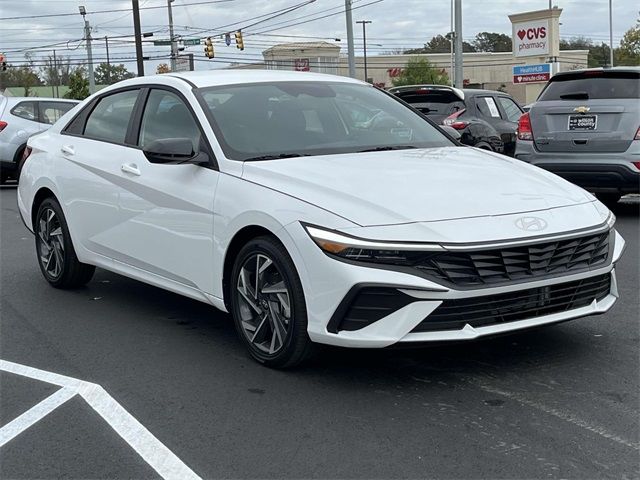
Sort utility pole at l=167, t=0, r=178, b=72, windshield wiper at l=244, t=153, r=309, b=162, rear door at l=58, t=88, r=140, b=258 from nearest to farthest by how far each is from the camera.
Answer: windshield wiper at l=244, t=153, r=309, b=162 → rear door at l=58, t=88, r=140, b=258 → utility pole at l=167, t=0, r=178, b=72

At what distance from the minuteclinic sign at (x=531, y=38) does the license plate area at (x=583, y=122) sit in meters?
42.6

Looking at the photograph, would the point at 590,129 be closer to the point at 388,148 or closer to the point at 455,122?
the point at 455,122

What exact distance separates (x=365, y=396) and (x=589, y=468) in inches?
47.2

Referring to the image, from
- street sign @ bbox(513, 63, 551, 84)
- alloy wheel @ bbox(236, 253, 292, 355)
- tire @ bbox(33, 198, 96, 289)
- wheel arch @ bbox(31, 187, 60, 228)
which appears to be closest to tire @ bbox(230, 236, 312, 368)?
alloy wheel @ bbox(236, 253, 292, 355)

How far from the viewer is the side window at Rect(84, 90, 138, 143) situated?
6109 millimetres

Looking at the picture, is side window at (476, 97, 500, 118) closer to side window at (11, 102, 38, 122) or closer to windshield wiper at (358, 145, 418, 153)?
windshield wiper at (358, 145, 418, 153)

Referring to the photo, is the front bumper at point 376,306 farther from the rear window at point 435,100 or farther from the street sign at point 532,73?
the street sign at point 532,73

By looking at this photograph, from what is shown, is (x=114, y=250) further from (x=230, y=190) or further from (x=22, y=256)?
(x=22, y=256)

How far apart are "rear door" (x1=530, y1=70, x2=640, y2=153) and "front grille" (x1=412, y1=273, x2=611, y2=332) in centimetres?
520

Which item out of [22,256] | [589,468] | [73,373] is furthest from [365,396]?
[22,256]

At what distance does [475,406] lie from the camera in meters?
4.04

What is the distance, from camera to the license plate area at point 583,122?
30.8ft

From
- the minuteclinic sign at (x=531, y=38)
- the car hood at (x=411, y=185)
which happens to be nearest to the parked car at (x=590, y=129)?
the car hood at (x=411, y=185)

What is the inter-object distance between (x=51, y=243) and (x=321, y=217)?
3.45 meters
